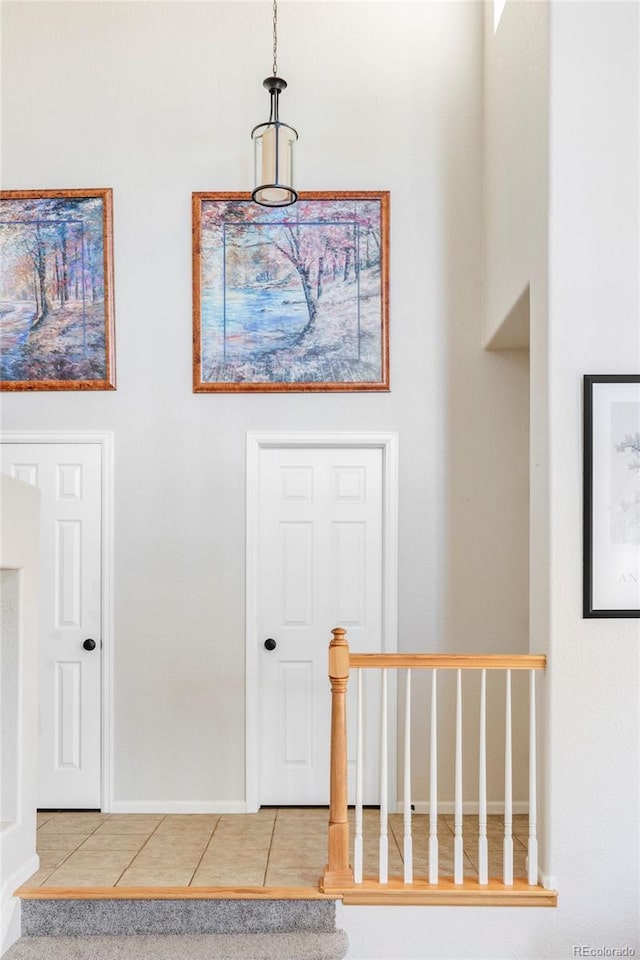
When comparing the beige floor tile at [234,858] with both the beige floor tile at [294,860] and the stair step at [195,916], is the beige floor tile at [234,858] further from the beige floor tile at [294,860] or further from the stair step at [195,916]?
the stair step at [195,916]

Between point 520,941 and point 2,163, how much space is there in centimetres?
436

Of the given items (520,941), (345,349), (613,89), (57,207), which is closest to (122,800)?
(520,941)

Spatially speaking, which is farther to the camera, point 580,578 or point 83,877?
point 83,877

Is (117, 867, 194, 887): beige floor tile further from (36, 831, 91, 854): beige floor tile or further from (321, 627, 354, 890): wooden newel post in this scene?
(321, 627, 354, 890): wooden newel post

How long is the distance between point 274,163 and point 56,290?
1.40 meters

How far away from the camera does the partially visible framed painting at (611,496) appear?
322 cm

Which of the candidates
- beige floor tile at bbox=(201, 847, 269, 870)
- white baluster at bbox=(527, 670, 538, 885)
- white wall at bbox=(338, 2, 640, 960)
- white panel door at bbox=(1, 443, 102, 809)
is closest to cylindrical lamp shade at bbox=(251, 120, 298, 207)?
white wall at bbox=(338, 2, 640, 960)

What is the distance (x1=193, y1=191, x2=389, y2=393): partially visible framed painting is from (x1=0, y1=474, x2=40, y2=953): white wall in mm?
1322

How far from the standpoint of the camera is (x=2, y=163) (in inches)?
178

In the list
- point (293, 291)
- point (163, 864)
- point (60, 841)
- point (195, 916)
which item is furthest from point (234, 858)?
point (293, 291)

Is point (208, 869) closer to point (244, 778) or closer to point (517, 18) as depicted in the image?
point (244, 778)

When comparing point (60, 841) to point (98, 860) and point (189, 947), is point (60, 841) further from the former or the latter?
point (189, 947)

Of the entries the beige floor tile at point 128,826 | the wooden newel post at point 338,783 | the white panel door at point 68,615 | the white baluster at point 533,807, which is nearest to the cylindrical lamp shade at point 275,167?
the white panel door at point 68,615

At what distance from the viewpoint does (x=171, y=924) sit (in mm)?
3273
